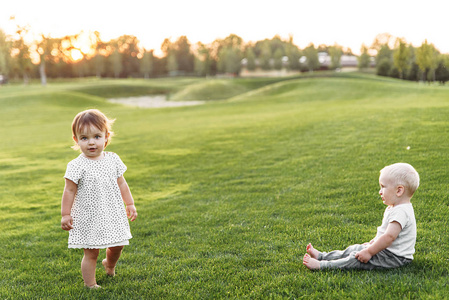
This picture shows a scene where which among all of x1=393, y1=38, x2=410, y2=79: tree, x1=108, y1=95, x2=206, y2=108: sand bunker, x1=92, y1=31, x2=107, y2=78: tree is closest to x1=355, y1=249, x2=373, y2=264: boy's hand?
x1=108, y1=95, x2=206, y2=108: sand bunker

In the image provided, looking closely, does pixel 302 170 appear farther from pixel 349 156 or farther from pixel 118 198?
pixel 118 198

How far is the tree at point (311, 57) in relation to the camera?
73312 mm

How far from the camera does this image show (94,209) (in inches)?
150

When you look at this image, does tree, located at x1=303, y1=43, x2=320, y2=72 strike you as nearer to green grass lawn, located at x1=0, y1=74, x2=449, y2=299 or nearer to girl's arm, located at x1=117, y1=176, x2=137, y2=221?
green grass lawn, located at x1=0, y1=74, x2=449, y2=299

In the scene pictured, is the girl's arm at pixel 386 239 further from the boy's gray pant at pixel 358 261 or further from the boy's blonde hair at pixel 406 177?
the boy's blonde hair at pixel 406 177

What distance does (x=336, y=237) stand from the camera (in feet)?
15.3

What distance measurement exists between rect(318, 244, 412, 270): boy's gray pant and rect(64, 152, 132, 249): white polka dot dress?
2.15 metres

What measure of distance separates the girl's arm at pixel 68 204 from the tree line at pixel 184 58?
44.5 metres

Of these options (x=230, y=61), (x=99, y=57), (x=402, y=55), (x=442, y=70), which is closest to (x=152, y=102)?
(x=402, y=55)

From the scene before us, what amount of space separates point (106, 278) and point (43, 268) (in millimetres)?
991

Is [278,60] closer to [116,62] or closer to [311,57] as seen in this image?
[311,57]

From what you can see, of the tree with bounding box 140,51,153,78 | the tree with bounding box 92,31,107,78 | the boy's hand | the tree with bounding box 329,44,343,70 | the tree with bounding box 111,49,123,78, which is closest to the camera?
the boy's hand

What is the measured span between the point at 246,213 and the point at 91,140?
10.3ft

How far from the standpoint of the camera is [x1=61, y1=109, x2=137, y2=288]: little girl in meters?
3.74
